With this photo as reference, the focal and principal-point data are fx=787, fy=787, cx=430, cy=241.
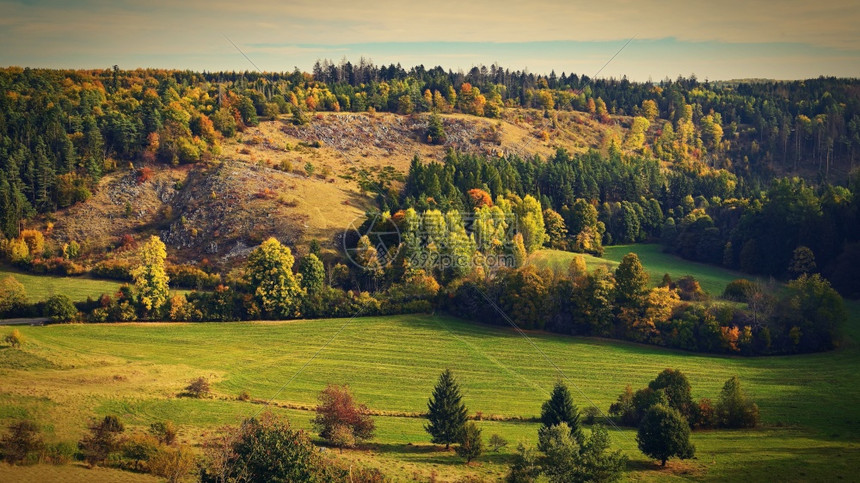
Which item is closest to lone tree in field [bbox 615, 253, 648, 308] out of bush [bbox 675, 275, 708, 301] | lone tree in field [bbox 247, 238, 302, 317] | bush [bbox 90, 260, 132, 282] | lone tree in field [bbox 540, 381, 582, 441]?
bush [bbox 675, 275, 708, 301]

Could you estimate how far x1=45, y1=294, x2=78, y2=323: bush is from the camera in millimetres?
80312

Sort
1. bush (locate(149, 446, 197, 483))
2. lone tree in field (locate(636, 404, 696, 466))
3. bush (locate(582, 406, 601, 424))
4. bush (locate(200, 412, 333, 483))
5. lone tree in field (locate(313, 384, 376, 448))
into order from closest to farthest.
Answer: bush (locate(200, 412, 333, 483)) < bush (locate(149, 446, 197, 483)) < lone tree in field (locate(636, 404, 696, 466)) < lone tree in field (locate(313, 384, 376, 448)) < bush (locate(582, 406, 601, 424))

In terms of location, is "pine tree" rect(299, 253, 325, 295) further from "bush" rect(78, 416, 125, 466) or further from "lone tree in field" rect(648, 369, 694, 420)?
"lone tree in field" rect(648, 369, 694, 420)

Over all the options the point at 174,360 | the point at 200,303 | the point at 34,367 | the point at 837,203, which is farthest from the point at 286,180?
the point at 837,203

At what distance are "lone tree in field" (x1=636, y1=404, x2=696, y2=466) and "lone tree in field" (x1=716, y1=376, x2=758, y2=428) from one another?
8.64 metres

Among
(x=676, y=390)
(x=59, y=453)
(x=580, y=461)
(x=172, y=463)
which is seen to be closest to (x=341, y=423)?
(x=172, y=463)

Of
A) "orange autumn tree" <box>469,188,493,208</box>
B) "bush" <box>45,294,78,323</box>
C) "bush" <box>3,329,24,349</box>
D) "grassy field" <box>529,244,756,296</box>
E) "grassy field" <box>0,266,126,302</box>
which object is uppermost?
"orange autumn tree" <box>469,188,493,208</box>

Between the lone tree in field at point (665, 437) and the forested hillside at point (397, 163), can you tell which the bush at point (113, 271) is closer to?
the forested hillside at point (397, 163)

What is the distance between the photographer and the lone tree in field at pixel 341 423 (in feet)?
173

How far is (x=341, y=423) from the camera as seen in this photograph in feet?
176

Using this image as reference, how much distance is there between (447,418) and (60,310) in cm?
4682

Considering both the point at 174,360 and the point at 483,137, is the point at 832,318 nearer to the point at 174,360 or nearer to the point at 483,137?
the point at 174,360

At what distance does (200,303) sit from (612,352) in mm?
43896

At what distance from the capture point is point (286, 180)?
388 feet
